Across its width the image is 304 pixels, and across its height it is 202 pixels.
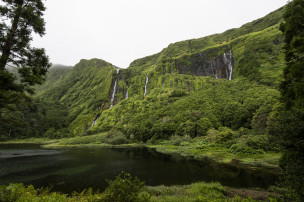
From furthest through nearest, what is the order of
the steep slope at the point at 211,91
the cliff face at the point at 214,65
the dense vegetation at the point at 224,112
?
the cliff face at the point at 214,65
the steep slope at the point at 211,91
the dense vegetation at the point at 224,112

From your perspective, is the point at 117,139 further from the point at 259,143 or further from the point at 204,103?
the point at 259,143

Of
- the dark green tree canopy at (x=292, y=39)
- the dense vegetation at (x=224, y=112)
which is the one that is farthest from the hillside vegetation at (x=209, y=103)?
the dark green tree canopy at (x=292, y=39)

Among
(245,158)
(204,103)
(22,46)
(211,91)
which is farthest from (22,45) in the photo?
(211,91)

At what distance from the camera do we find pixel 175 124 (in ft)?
291

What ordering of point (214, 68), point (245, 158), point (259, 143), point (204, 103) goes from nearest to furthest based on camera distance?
point (245, 158) → point (259, 143) → point (204, 103) → point (214, 68)

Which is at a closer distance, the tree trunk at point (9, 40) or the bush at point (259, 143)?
the tree trunk at point (9, 40)

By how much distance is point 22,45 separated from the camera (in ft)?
47.4

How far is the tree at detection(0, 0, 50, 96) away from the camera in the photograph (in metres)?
13.8

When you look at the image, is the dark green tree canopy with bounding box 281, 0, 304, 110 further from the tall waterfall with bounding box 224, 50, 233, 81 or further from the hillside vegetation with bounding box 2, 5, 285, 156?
the tall waterfall with bounding box 224, 50, 233, 81

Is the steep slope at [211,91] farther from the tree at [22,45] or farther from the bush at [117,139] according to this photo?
the tree at [22,45]

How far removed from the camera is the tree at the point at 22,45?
13.8 m

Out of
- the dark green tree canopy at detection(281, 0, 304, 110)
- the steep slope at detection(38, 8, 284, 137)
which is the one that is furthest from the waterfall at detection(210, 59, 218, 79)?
the dark green tree canopy at detection(281, 0, 304, 110)

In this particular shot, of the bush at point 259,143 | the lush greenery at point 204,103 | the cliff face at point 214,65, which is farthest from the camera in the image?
the cliff face at point 214,65

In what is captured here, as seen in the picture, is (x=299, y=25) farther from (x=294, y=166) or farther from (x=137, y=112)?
(x=137, y=112)
